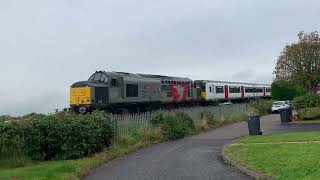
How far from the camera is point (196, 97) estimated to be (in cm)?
5569

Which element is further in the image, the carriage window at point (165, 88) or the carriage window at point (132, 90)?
the carriage window at point (165, 88)

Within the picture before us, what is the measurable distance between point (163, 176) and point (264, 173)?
9.37 ft

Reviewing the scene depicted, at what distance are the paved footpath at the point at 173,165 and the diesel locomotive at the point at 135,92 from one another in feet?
35.1

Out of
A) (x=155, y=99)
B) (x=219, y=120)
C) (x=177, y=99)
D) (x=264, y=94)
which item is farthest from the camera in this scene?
(x=264, y=94)

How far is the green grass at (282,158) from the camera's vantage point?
534 inches

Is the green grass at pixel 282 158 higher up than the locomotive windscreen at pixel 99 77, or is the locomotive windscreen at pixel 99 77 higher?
the locomotive windscreen at pixel 99 77

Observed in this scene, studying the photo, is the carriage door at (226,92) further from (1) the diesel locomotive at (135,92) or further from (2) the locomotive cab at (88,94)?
(2) the locomotive cab at (88,94)

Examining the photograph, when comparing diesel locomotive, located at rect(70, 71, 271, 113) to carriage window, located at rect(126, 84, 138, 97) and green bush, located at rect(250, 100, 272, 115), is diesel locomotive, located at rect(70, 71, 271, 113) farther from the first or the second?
green bush, located at rect(250, 100, 272, 115)

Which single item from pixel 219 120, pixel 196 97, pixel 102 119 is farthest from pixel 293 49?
pixel 102 119

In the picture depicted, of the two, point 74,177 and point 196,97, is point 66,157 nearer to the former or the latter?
point 74,177

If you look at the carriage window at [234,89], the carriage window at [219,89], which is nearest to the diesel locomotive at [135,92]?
the carriage window at [219,89]

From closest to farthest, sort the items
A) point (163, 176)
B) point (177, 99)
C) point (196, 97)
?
point (163, 176) → point (177, 99) → point (196, 97)

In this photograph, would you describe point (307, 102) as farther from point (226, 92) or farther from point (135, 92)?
point (226, 92)

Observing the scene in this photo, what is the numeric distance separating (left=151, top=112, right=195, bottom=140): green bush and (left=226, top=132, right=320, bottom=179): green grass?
644 cm
